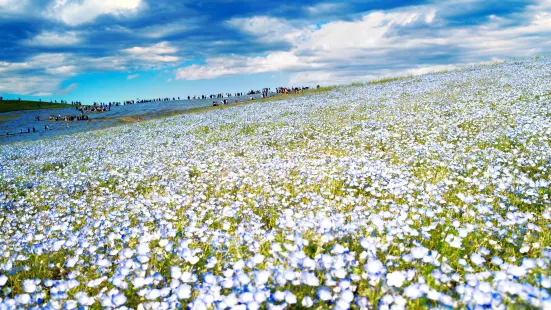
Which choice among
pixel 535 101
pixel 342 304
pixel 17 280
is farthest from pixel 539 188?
pixel 535 101

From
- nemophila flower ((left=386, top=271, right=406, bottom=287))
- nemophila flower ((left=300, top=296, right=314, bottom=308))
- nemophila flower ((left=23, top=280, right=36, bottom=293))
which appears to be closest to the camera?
nemophila flower ((left=300, top=296, right=314, bottom=308))

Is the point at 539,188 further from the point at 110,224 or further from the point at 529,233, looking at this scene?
the point at 110,224

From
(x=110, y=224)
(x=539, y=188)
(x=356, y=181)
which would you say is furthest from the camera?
(x=356, y=181)

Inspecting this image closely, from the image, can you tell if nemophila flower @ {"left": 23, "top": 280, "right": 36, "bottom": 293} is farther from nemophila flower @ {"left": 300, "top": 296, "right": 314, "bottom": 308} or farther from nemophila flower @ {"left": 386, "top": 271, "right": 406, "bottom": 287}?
nemophila flower @ {"left": 386, "top": 271, "right": 406, "bottom": 287}

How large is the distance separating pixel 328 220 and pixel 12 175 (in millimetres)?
12236

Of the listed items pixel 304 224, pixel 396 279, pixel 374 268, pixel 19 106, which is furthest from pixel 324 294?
pixel 19 106

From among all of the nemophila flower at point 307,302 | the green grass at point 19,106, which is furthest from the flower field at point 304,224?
the green grass at point 19,106

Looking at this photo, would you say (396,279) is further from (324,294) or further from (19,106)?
(19,106)

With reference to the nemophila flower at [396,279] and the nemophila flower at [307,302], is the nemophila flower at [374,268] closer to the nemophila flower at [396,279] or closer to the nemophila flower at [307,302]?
the nemophila flower at [396,279]

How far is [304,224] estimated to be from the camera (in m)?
4.57

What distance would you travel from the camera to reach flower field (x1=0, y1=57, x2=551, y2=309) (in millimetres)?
3215

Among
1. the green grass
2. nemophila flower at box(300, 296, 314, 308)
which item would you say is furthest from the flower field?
the green grass

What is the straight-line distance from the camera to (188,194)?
746 centimetres

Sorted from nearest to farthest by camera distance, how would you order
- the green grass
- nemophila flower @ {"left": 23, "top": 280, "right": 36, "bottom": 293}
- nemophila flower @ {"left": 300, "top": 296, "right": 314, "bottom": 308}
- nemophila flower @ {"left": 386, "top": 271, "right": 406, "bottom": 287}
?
nemophila flower @ {"left": 300, "top": 296, "right": 314, "bottom": 308} < nemophila flower @ {"left": 386, "top": 271, "right": 406, "bottom": 287} < nemophila flower @ {"left": 23, "top": 280, "right": 36, "bottom": 293} < the green grass
